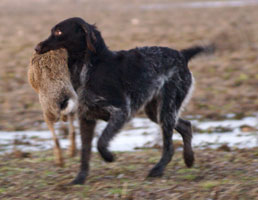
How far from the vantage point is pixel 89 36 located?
19.4 feet

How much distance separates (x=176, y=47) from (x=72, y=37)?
10.8 metres

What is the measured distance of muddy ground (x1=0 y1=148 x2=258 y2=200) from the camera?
5.36 meters

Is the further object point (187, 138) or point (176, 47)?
point (176, 47)

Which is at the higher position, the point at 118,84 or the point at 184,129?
the point at 118,84

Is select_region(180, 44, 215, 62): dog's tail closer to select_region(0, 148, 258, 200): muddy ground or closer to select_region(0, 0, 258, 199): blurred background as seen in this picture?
select_region(0, 0, 258, 199): blurred background

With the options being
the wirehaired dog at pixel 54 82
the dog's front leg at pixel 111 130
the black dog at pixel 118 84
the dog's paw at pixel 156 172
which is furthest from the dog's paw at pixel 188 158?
the wirehaired dog at pixel 54 82

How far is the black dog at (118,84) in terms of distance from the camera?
19.5 feet

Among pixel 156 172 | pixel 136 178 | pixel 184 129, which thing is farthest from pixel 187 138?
pixel 136 178

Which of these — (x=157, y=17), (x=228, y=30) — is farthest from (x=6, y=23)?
(x=228, y=30)

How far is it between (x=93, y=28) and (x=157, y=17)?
22.2 meters

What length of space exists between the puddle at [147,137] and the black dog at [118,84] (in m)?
1.33

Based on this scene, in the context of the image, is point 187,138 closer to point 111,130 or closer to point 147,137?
point 111,130

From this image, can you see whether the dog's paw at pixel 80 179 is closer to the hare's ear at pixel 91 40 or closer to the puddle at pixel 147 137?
the hare's ear at pixel 91 40

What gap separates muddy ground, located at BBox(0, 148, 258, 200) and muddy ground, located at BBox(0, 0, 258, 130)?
167cm
